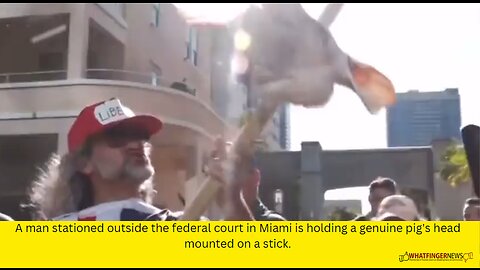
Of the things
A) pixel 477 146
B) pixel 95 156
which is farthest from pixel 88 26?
pixel 477 146

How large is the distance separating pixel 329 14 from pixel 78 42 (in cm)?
96

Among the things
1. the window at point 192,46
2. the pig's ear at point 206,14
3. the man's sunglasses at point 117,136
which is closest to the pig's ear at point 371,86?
the pig's ear at point 206,14

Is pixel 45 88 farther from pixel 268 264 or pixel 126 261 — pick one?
pixel 268 264

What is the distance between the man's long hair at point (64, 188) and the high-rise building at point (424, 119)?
32.7 inches

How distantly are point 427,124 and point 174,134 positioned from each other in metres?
0.84

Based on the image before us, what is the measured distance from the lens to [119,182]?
1806mm

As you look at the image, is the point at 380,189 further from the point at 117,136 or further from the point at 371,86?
the point at 117,136

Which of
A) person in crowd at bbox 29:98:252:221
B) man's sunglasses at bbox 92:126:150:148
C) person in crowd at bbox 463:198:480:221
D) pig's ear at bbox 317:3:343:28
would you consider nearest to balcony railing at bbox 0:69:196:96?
person in crowd at bbox 29:98:252:221

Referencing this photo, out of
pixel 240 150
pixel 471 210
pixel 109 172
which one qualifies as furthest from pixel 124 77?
pixel 471 210

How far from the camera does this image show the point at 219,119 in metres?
1.92

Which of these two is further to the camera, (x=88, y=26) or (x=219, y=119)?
(x=88, y=26)

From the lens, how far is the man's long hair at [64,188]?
1.89 meters

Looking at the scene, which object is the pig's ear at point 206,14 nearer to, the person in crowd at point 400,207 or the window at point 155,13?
the window at point 155,13

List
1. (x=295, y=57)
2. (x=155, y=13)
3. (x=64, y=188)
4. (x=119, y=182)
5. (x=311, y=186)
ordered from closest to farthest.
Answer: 1. (x=295, y=57)
2. (x=119, y=182)
3. (x=64, y=188)
4. (x=311, y=186)
5. (x=155, y=13)
